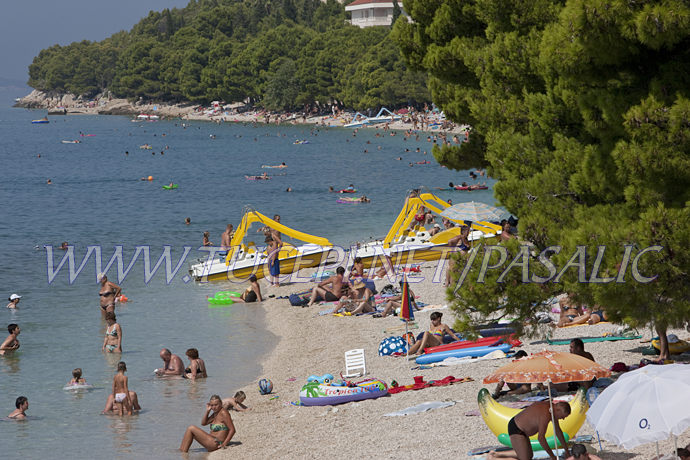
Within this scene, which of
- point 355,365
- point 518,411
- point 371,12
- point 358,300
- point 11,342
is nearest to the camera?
point 518,411

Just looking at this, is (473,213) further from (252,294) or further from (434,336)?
(434,336)

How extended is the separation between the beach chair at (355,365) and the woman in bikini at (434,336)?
1081mm

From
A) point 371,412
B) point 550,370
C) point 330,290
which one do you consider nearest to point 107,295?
point 330,290

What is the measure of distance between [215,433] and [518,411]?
201 inches

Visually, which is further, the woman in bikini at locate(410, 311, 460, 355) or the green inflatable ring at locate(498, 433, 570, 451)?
the woman in bikini at locate(410, 311, 460, 355)

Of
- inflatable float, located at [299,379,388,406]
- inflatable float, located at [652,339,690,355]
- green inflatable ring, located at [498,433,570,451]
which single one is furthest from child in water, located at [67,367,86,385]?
inflatable float, located at [652,339,690,355]

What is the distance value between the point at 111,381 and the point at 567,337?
338 inches

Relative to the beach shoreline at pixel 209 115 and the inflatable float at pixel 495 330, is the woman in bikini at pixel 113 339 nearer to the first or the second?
the inflatable float at pixel 495 330

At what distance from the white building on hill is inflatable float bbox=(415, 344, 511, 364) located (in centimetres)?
14911

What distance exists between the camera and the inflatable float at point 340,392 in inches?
567

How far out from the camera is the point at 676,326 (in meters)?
10.7

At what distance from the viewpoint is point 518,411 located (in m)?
10.6

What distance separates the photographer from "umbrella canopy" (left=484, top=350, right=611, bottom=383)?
1005 cm

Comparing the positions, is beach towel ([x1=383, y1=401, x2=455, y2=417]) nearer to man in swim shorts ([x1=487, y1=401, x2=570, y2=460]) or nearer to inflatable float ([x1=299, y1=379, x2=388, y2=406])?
inflatable float ([x1=299, y1=379, x2=388, y2=406])
